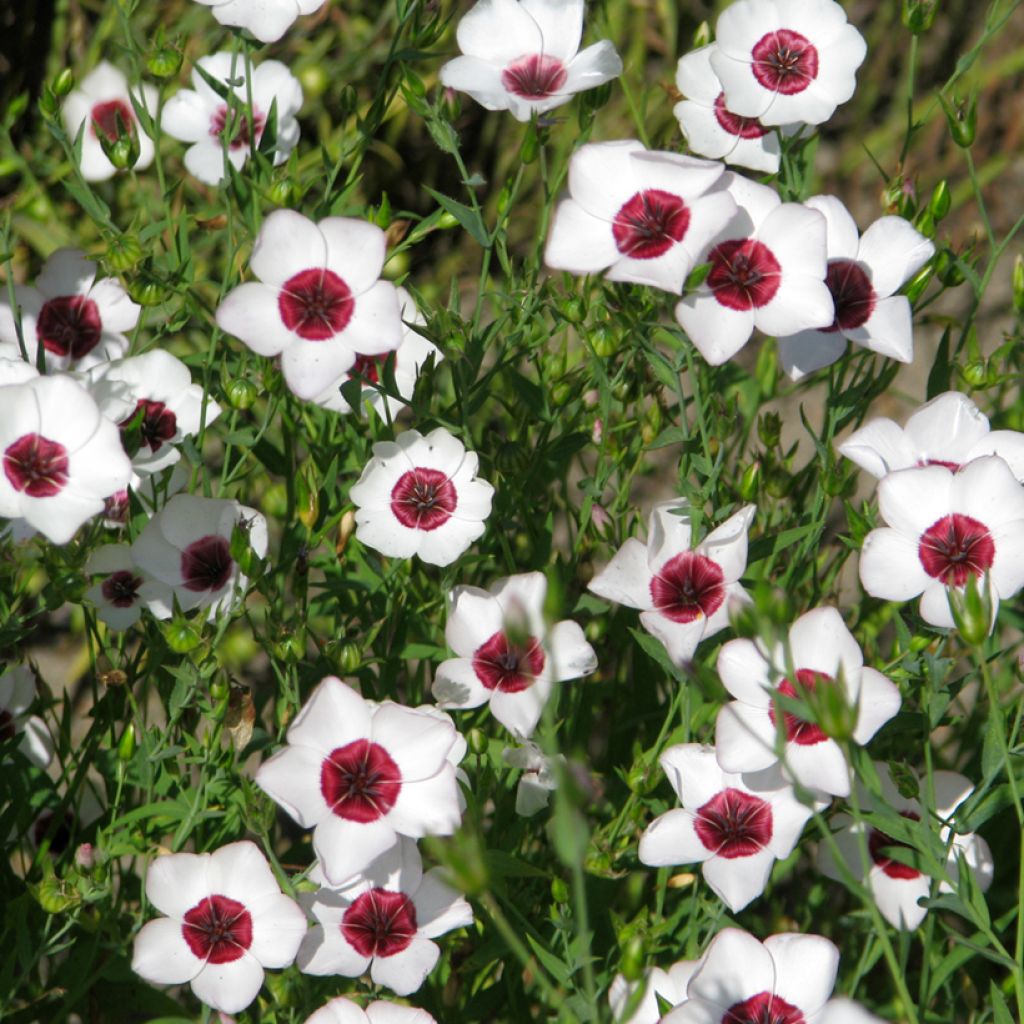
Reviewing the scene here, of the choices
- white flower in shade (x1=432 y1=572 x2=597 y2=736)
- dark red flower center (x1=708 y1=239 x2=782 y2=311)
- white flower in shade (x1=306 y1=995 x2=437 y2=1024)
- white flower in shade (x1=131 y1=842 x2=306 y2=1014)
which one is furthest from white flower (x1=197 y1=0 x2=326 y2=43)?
white flower in shade (x1=306 y1=995 x2=437 y2=1024)

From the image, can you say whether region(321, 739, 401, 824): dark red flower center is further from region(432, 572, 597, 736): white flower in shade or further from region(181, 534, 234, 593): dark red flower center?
region(181, 534, 234, 593): dark red flower center

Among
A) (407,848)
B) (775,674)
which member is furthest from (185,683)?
(775,674)

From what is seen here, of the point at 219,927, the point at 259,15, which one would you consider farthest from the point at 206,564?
the point at 259,15

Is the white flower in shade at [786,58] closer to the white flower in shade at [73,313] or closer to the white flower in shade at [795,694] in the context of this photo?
the white flower in shade at [795,694]

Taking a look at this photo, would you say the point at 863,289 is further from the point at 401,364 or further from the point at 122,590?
the point at 122,590

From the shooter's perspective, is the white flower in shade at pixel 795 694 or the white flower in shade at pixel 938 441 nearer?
the white flower in shade at pixel 795 694

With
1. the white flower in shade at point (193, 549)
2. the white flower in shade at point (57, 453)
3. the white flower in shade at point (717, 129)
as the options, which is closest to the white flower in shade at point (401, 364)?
the white flower in shade at point (193, 549)

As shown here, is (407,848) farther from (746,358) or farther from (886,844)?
(746,358)
